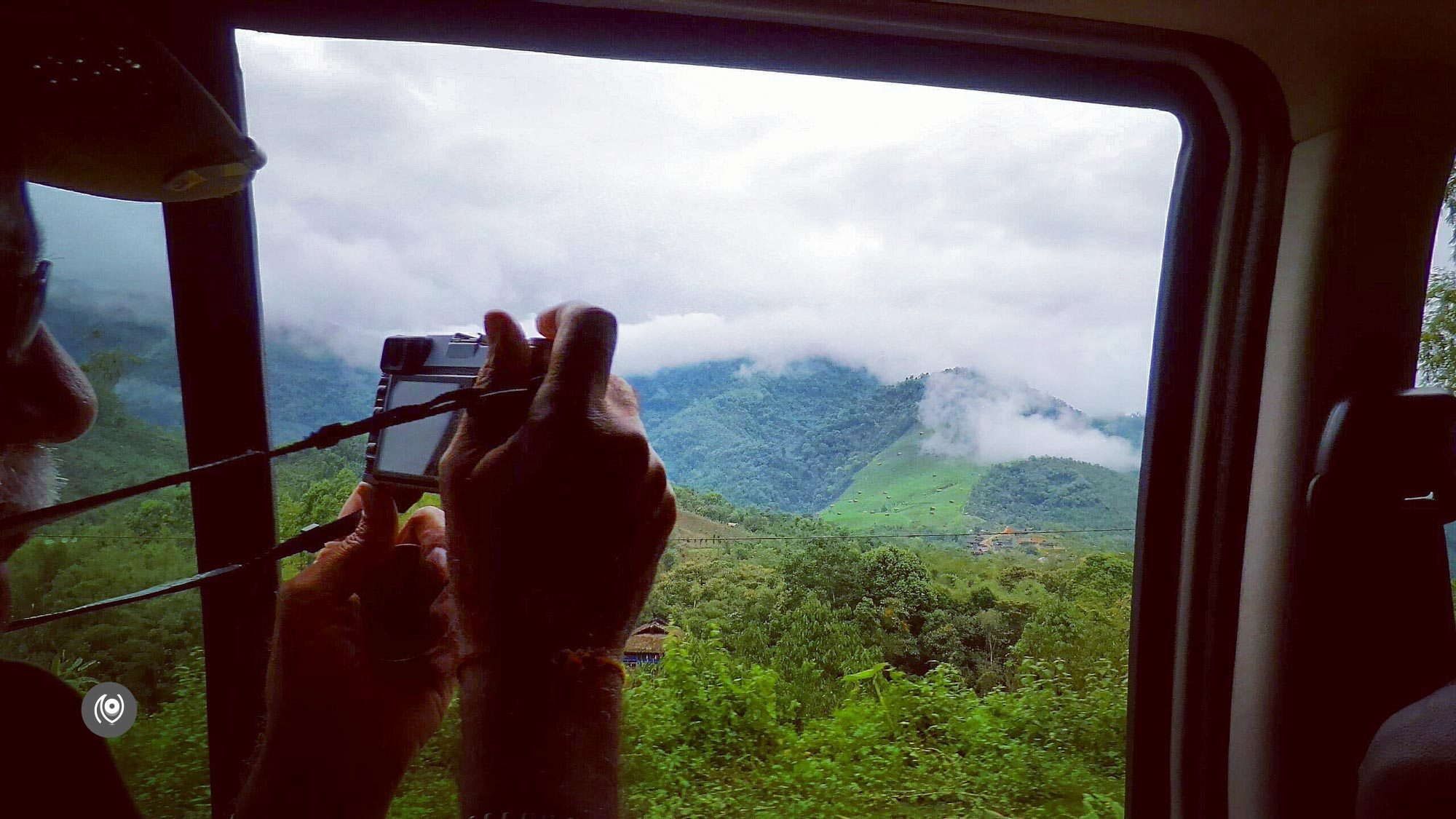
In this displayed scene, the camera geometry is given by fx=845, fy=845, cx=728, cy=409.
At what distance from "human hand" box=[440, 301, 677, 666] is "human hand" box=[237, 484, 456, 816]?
11cm

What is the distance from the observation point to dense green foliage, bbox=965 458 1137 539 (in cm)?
205

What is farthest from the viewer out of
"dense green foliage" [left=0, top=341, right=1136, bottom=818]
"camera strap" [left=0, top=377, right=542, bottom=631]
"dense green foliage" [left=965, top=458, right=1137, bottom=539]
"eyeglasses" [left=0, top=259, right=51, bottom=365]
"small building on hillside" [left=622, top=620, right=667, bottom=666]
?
"dense green foliage" [left=965, top=458, right=1137, bottom=539]

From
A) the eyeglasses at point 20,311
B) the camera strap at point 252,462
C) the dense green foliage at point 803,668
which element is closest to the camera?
the eyeglasses at point 20,311

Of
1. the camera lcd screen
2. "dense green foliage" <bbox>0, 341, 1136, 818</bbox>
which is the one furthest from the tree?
the camera lcd screen

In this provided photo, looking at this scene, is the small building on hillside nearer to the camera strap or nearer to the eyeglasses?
the camera strap

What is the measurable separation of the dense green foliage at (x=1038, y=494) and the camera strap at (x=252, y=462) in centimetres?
149

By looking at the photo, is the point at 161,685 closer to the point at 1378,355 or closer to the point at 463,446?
the point at 463,446

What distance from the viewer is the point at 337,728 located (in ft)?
3.58

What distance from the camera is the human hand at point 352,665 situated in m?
1.08

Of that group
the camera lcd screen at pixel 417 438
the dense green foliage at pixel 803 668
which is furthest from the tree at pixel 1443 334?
the camera lcd screen at pixel 417 438

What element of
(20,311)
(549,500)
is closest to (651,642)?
(549,500)

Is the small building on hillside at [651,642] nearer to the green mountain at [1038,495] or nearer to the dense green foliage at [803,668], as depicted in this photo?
the dense green foliage at [803,668]

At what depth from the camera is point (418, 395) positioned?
105cm

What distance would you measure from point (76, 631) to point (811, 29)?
124 cm
